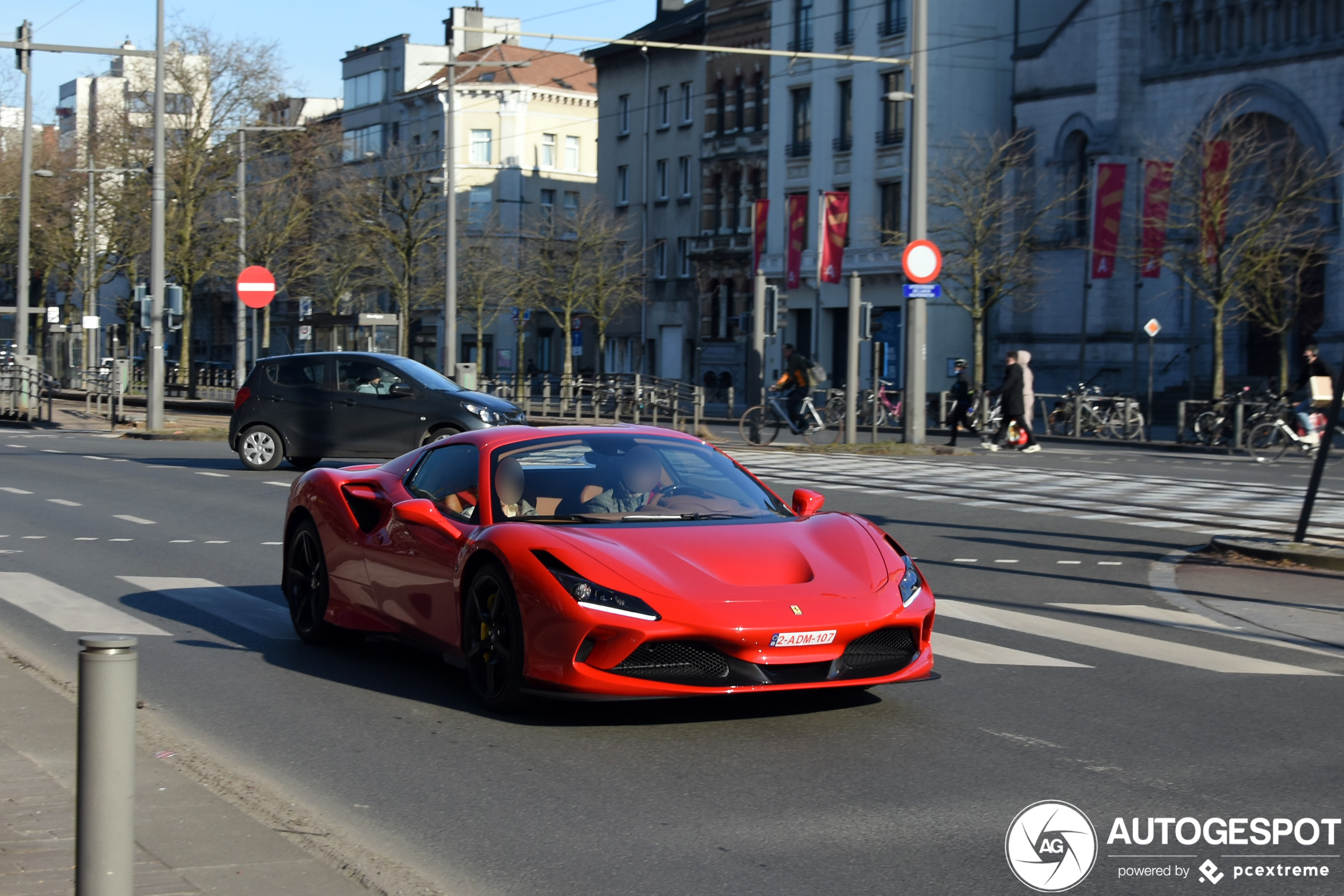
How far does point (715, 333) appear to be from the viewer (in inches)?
2643

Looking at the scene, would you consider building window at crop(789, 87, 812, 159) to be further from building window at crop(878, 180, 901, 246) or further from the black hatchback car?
the black hatchback car

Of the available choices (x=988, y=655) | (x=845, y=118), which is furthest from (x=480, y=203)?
(x=988, y=655)

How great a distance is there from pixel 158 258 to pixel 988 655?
2689cm

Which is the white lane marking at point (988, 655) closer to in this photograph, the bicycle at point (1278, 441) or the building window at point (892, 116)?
the bicycle at point (1278, 441)

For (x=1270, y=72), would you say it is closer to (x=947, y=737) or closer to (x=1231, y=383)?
(x=1231, y=383)

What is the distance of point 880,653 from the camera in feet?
23.0

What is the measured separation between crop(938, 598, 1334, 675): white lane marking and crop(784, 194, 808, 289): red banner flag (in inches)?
1924

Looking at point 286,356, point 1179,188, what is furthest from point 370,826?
point 1179,188

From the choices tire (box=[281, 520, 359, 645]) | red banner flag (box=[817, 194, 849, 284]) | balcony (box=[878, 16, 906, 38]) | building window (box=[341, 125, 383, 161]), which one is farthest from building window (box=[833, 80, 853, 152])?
tire (box=[281, 520, 359, 645])

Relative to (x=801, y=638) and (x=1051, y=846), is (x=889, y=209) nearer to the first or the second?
(x=801, y=638)

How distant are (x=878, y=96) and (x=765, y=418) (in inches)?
1213

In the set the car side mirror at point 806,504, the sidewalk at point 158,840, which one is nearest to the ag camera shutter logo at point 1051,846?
the sidewalk at point 158,840

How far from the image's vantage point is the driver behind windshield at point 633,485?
25.5 ft

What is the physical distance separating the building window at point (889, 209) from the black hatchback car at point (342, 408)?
36.4m
